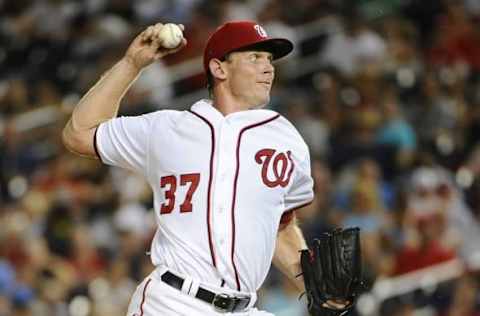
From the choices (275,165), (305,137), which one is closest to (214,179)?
(275,165)

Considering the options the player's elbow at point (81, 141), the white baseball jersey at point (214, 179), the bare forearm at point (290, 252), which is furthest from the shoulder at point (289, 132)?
the player's elbow at point (81, 141)

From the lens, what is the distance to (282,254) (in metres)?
5.65

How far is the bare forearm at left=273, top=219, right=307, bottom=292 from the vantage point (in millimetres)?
5605

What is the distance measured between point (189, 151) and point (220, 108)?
1.00 feet

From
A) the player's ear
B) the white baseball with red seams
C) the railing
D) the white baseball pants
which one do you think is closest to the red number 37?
the white baseball with red seams

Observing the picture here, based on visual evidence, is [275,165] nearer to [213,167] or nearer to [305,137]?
[213,167]

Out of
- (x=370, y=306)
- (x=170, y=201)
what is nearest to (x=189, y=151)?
(x=170, y=201)

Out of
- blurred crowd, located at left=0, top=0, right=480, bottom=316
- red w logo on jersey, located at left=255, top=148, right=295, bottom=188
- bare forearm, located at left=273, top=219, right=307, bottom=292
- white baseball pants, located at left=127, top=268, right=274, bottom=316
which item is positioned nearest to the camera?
white baseball pants, located at left=127, top=268, right=274, bottom=316

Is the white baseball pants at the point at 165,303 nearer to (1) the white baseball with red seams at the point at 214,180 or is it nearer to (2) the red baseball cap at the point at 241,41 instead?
(1) the white baseball with red seams at the point at 214,180

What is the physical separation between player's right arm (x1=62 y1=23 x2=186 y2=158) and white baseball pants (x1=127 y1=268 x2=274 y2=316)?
23.9 inches

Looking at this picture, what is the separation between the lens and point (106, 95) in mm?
5445

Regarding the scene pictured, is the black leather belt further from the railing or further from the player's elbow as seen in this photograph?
the railing

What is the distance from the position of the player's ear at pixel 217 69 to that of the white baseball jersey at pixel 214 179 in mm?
152

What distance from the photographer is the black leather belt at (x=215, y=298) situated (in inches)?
205
